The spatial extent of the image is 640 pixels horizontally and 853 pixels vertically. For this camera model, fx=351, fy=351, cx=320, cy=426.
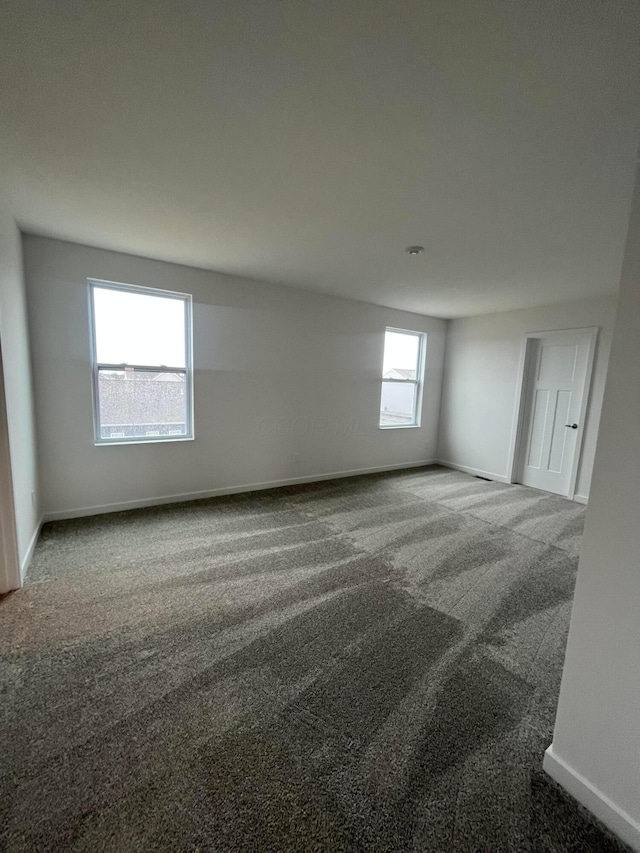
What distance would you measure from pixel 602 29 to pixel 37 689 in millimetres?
3200

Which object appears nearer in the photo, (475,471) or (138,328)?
(138,328)

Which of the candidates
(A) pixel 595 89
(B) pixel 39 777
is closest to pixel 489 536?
(A) pixel 595 89

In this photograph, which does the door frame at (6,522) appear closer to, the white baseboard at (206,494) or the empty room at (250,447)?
the empty room at (250,447)

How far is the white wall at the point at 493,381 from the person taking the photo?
4230 mm

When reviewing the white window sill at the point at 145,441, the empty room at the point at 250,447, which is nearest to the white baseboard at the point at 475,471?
the empty room at the point at 250,447

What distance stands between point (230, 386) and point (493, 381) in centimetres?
383

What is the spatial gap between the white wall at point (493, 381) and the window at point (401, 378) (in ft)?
1.80

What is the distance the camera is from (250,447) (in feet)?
14.0

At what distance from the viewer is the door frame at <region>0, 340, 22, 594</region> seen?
83.5 inches

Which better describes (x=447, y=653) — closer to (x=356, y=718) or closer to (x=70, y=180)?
(x=356, y=718)

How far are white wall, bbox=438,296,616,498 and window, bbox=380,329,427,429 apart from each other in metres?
0.55

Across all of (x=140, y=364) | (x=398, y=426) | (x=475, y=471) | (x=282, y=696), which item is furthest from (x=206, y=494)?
(x=475, y=471)

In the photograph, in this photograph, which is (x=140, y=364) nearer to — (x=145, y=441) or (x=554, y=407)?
(x=145, y=441)

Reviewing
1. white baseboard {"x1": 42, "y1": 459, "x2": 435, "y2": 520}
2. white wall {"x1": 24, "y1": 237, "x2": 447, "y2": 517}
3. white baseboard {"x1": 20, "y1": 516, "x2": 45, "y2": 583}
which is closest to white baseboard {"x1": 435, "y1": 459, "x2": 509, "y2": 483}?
white wall {"x1": 24, "y1": 237, "x2": 447, "y2": 517}
